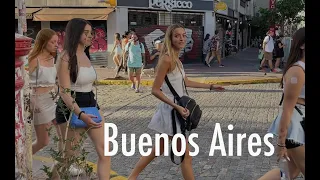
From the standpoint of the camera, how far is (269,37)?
18.2 metres

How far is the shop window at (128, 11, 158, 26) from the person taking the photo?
21.3m

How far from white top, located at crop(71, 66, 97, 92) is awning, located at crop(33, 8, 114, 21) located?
15.8 m

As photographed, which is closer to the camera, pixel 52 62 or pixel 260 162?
pixel 52 62

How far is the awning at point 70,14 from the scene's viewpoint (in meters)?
20.0

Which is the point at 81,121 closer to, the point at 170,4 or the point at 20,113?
the point at 20,113

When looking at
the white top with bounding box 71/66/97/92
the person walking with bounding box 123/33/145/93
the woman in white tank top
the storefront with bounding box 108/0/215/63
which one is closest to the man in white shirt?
the storefront with bounding box 108/0/215/63

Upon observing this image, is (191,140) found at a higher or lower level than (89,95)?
lower

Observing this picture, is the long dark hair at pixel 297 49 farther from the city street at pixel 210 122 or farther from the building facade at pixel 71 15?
the building facade at pixel 71 15

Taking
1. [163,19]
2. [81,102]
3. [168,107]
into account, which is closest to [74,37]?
[81,102]

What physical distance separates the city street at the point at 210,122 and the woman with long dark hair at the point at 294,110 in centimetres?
173

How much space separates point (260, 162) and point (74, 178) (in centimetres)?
253

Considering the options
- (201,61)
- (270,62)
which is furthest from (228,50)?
(270,62)
